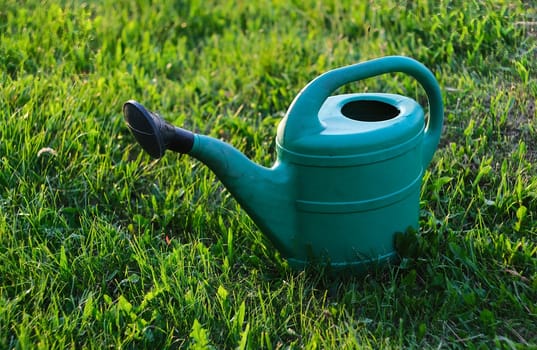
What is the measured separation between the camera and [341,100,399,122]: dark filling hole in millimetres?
2785

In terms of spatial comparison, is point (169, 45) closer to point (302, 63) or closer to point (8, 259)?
point (302, 63)

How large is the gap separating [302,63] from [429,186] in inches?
48.4

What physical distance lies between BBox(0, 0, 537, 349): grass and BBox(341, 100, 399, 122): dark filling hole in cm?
37

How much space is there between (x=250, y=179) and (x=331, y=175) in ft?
0.81

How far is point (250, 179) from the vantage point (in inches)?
100

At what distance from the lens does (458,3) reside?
3.91 m

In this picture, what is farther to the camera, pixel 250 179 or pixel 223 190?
pixel 223 190

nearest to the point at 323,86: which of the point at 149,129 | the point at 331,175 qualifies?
the point at 331,175

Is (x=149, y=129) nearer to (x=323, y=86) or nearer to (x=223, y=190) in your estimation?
(x=323, y=86)

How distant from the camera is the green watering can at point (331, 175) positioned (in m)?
2.48

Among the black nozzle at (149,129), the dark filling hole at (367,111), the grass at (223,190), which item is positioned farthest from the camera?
the dark filling hole at (367,111)

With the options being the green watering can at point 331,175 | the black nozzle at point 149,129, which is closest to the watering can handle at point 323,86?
the green watering can at point 331,175

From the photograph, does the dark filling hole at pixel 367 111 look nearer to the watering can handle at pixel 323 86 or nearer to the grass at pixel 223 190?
the watering can handle at pixel 323 86

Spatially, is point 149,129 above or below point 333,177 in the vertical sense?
above
